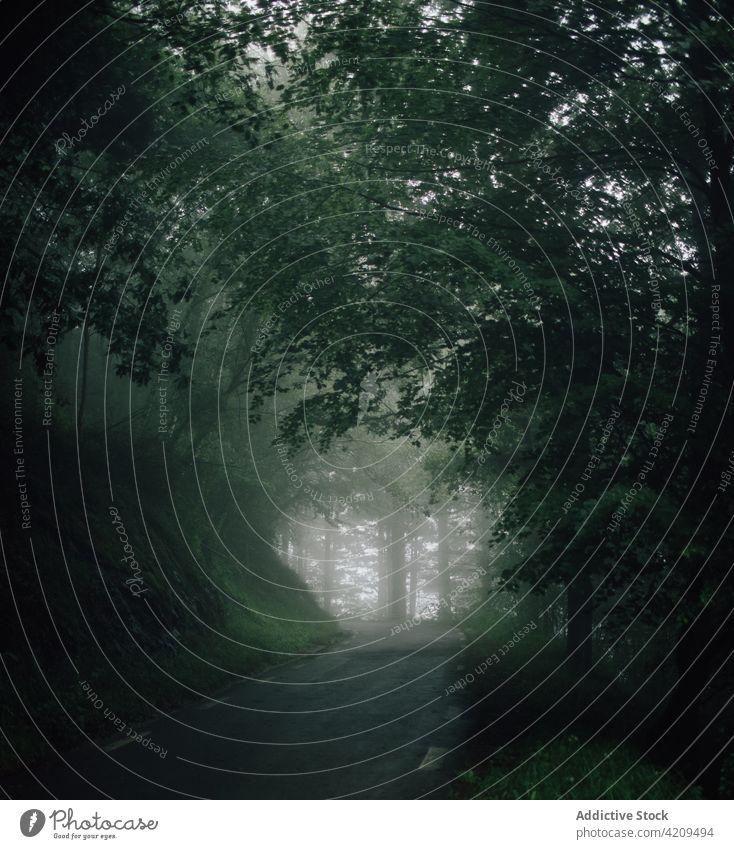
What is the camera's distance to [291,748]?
10.1 meters

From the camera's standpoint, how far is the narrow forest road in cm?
803

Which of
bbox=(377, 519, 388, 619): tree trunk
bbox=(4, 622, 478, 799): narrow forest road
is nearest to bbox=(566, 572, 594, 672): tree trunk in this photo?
bbox=(4, 622, 478, 799): narrow forest road

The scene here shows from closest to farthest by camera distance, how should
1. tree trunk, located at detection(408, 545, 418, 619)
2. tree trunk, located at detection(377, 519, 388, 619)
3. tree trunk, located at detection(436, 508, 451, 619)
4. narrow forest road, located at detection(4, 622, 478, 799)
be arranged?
1. narrow forest road, located at detection(4, 622, 478, 799)
2. tree trunk, located at detection(436, 508, 451, 619)
3. tree trunk, located at detection(377, 519, 388, 619)
4. tree trunk, located at detection(408, 545, 418, 619)

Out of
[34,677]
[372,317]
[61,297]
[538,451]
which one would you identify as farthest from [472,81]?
[34,677]

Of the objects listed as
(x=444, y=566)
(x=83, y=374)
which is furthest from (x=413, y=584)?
(x=83, y=374)

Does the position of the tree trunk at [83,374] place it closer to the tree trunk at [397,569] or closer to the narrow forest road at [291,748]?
the narrow forest road at [291,748]

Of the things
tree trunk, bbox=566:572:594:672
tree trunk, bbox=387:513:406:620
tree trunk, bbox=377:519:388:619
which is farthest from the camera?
tree trunk, bbox=377:519:388:619

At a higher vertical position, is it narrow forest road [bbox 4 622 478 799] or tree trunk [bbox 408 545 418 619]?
narrow forest road [bbox 4 622 478 799]

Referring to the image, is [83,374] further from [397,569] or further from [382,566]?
[382,566]

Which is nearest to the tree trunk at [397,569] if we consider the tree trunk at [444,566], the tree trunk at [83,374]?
the tree trunk at [444,566]

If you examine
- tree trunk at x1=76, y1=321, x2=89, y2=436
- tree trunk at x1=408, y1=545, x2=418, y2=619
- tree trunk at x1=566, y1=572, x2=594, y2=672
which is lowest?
tree trunk at x1=408, y1=545, x2=418, y2=619

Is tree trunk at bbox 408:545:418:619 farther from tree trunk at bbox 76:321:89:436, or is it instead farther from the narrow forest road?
the narrow forest road

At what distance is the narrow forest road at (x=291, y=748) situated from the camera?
8.03m

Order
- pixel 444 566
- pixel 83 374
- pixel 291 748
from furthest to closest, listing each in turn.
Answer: pixel 444 566, pixel 83 374, pixel 291 748
